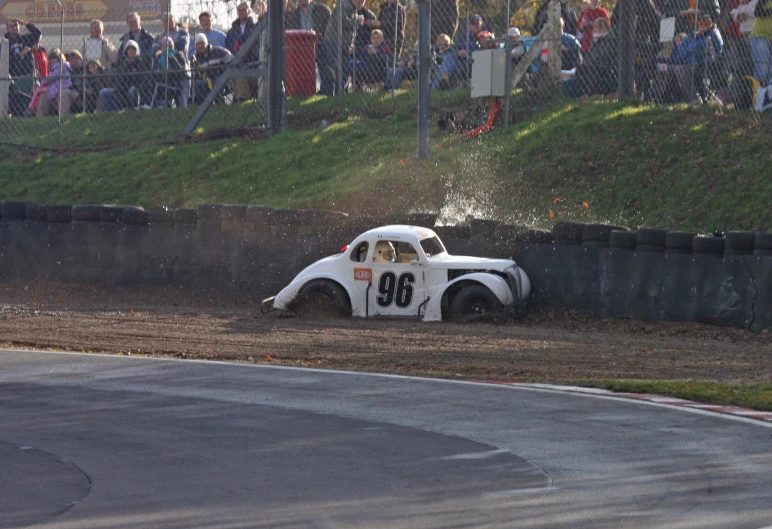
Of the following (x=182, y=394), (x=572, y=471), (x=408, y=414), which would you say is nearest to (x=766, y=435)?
(x=572, y=471)

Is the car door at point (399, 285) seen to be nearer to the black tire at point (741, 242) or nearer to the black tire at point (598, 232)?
the black tire at point (598, 232)

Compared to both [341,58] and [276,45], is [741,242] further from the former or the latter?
[276,45]

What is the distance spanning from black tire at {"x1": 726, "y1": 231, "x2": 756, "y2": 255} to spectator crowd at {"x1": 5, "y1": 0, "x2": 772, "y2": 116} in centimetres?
502

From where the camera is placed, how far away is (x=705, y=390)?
909 cm

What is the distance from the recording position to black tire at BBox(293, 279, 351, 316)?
48.1ft

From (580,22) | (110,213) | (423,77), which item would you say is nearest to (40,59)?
(110,213)

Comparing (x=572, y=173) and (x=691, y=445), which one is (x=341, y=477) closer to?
(x=691, y=445)

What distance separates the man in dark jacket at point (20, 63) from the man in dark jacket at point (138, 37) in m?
2.24

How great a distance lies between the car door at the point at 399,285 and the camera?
14.3 meters

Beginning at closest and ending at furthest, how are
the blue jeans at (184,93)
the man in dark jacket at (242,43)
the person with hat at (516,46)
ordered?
the person with hat at (516,46) < the man in dark jacket at (242,43) < the blue jeans at (184,93)

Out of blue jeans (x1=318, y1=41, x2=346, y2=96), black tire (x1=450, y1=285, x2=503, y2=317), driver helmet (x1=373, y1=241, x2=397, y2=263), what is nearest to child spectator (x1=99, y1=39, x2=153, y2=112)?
blue jeans (x1=318, y1=41, x2=346, y2=96)

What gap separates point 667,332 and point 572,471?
21.4 ft

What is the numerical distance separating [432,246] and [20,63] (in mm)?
12995

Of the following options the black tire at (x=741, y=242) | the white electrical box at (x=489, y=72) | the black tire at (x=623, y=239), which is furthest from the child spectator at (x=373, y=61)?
the black tire at (x=741, y=242)
